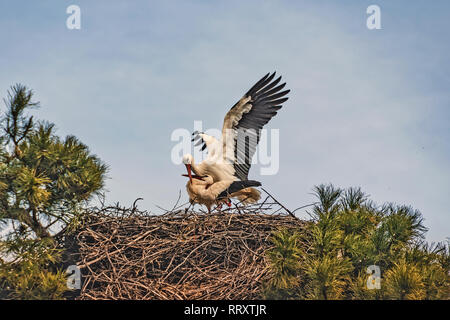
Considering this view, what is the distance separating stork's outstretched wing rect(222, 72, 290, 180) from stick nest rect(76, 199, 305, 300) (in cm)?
126

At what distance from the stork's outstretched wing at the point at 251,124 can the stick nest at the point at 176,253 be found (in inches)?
49.7

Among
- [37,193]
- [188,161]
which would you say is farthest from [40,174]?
[188,161]

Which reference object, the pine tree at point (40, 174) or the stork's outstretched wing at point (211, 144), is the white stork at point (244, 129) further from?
the pine tree at point (40, 174)

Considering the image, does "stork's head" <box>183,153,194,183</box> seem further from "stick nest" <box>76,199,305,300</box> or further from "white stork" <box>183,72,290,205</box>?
"stick nest" <box>76,199,305,300</box>

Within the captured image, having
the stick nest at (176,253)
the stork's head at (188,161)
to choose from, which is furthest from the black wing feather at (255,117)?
the stick nest at (176,253)

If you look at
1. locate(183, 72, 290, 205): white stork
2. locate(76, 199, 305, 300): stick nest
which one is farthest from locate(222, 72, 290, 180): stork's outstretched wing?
locate(76, 199, 305, 300): stick nest

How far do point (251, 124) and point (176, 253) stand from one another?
217 cm

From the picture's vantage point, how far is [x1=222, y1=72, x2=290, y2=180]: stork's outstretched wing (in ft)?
21.1

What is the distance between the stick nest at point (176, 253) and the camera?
15.2 ft

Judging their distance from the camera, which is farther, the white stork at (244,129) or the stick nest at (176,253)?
the white stork at (244,129)

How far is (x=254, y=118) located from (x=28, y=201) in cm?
287

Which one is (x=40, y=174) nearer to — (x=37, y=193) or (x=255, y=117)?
(x=37, y=193)

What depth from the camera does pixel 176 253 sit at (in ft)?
15.9
